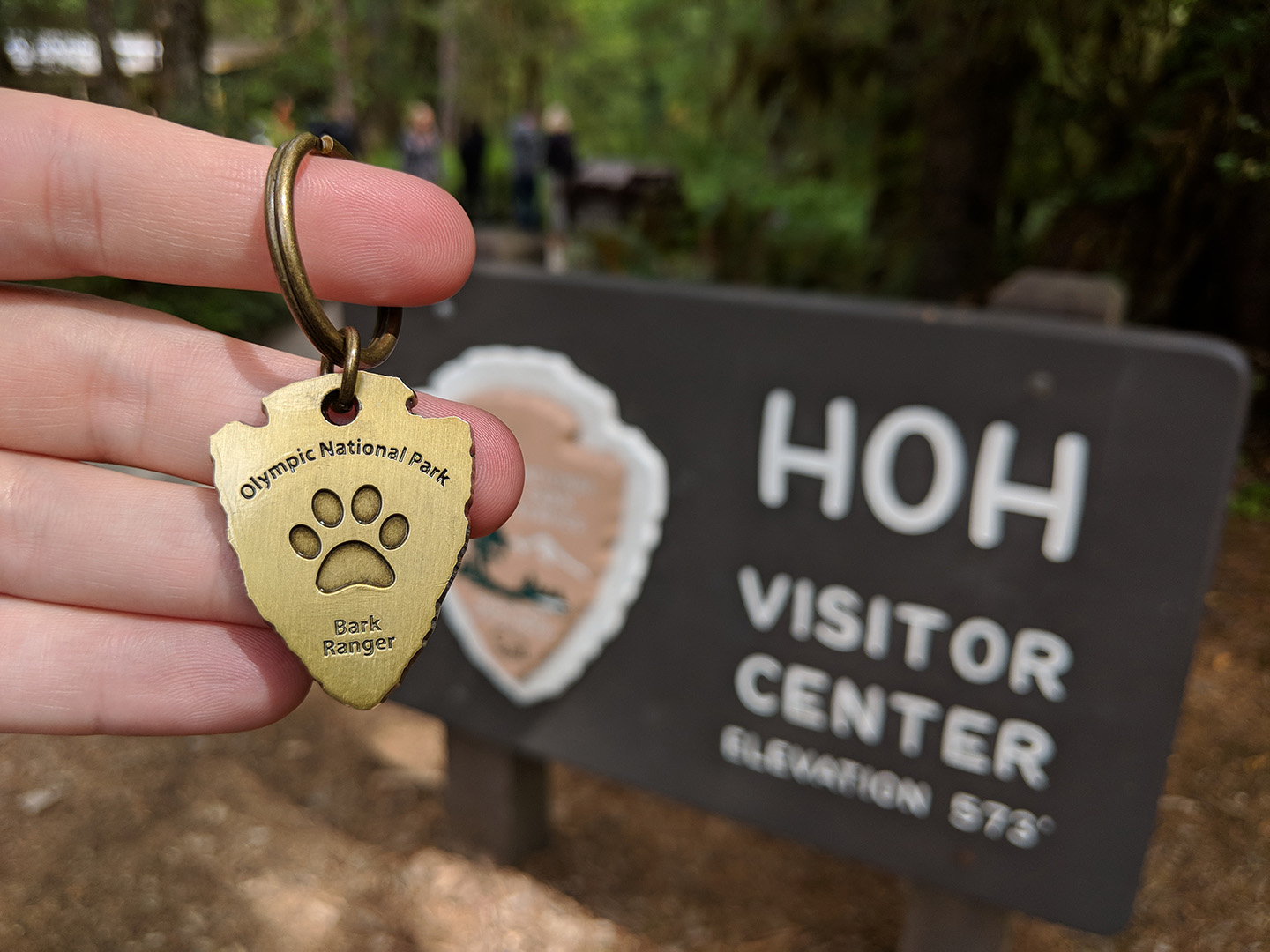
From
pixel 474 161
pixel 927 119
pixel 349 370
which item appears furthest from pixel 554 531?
pixel 474 161

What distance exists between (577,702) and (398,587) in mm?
1294

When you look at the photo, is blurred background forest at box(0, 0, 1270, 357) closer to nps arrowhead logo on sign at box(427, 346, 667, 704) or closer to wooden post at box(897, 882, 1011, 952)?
nps arrowhead logo on sign at box(427, 346, 667, 704)

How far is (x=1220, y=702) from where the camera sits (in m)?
2.56

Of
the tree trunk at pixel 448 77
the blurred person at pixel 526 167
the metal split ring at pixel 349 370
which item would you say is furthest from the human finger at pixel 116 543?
the tree trunk at pixel 448 77

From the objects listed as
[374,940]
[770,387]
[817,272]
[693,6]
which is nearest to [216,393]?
[770,387]

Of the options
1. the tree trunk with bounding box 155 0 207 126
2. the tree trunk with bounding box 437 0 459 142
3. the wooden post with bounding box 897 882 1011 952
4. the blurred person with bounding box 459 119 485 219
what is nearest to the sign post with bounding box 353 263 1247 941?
the wooden post with bounding box 897 882 1011 952

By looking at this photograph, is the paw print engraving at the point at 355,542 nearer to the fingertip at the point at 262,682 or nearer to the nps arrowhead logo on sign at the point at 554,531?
the fingertip at the point at 262,682

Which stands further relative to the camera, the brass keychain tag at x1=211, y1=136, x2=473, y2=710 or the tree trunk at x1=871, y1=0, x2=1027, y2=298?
the tree trunk at x1=871, y1=0, x2=1027, y2=298

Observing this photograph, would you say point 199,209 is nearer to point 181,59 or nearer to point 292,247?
point 292,247

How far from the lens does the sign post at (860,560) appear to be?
5.51 ft

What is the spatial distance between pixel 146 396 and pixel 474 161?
1109cm

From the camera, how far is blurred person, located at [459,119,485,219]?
11.3 m

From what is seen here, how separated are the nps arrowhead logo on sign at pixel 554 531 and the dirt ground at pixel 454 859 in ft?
2.25

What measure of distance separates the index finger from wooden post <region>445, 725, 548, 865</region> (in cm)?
181
